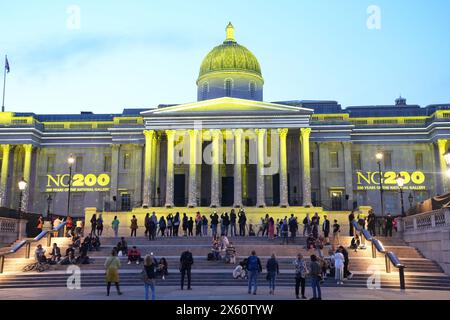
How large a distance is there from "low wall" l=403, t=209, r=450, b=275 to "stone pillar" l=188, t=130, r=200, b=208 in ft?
69.6

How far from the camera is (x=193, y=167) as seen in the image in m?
48.8

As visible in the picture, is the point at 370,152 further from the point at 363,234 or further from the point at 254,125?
the point at 363,234

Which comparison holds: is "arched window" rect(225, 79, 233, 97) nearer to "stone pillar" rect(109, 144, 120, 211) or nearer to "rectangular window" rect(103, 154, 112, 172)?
"stone pillar" rect(109, 144, 120, 211)

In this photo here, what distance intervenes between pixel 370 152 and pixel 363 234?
1009 inches

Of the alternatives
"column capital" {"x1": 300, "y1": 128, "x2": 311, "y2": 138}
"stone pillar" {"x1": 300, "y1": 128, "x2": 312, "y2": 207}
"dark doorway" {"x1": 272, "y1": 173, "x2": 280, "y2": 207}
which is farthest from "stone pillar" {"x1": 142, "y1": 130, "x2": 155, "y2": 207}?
"stone pillar" {"x1": 300, "y1": 128, "x2": 312, "y2": 207}

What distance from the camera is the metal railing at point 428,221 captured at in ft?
81.6

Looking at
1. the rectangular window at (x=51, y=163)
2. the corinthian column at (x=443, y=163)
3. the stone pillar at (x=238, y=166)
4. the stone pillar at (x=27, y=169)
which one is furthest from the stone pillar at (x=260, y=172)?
the stone pillar at (x=27, y=169)

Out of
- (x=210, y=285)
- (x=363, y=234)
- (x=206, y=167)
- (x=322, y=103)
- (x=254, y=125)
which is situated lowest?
(x=210, y=285)

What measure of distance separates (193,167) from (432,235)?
26260 mm

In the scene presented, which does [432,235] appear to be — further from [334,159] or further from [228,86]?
[228,86]

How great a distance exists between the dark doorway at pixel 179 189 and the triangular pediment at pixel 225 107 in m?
7.34

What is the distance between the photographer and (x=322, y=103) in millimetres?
60438
